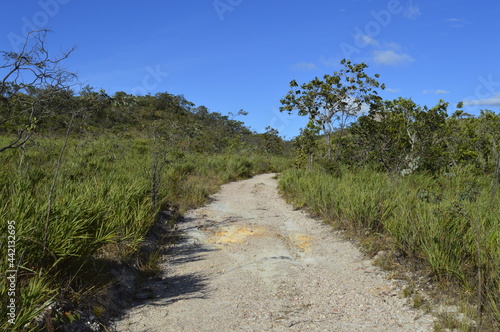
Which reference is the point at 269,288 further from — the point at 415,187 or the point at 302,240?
the point at 415,187

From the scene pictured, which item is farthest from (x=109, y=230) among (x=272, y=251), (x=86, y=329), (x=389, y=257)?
(x=389, y=257)

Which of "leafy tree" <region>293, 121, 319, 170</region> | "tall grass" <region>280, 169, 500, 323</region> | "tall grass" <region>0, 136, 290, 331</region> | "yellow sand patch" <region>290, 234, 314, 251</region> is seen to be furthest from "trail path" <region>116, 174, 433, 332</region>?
"leafy tree" <region>293, 121, 319, 170</region>

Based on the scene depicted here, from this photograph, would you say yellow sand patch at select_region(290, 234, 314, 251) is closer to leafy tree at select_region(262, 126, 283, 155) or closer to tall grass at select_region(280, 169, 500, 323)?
tall grass at select_region(280, 169, 500, 323)

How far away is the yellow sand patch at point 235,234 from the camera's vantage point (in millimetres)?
6434

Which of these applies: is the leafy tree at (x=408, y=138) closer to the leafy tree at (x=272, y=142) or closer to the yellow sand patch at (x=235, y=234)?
the yellow sand patch at (x=235, y=234)

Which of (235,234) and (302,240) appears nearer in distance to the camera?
(302,240)

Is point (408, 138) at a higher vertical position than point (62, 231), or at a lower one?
higher

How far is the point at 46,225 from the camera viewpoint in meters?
3.06

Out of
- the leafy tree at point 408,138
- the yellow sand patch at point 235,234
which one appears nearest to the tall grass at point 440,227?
the yellow sand patch at point 235,234

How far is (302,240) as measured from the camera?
6586 millimetres

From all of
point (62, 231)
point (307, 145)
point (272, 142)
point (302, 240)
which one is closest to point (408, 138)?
point (307, 145)

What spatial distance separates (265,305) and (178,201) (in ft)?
19.8

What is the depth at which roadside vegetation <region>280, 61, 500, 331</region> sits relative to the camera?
3.70 meters

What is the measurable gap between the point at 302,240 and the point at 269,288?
251 centimetres
